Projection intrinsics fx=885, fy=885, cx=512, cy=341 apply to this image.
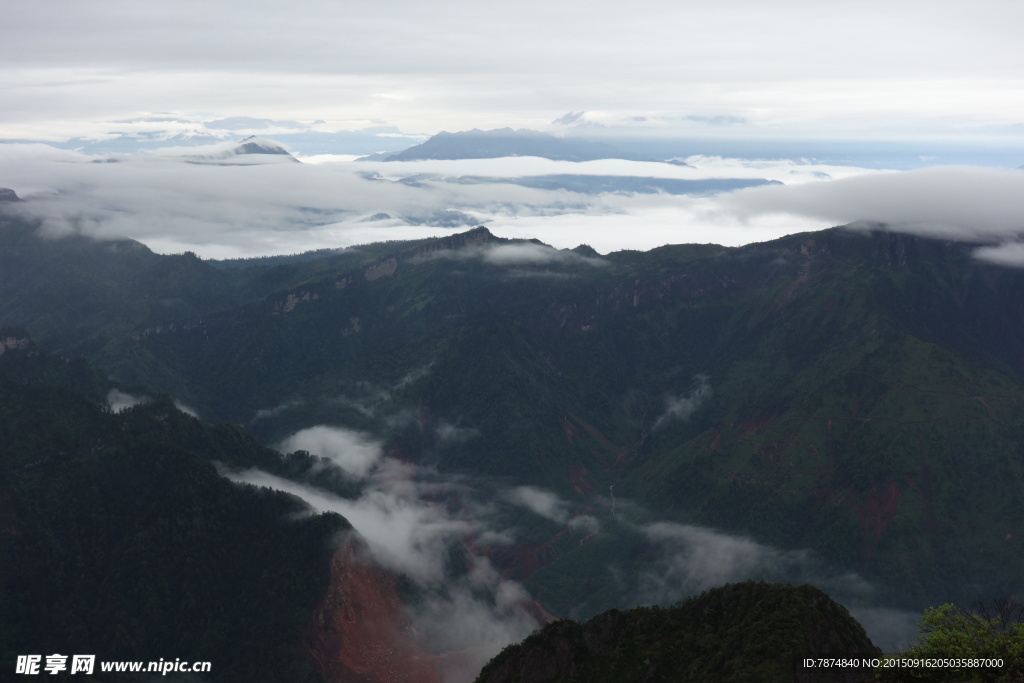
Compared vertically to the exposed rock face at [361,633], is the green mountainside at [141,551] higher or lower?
higher

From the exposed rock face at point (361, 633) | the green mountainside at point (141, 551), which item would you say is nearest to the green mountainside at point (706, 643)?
the exposed rock face at point (361, 633)

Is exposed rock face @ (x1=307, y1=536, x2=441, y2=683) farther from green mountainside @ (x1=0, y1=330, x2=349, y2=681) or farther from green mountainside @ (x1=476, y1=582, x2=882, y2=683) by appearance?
green mountainside @ (x1=476, y1=582, x2=882, y2=683)

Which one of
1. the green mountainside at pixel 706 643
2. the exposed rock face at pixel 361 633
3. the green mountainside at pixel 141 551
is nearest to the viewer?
the green mountainside at pixel 706 643

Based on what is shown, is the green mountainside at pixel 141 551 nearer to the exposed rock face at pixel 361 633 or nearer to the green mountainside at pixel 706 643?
the exposed rock face at pixel 361 633

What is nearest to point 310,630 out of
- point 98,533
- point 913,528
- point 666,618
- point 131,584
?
point 131,584

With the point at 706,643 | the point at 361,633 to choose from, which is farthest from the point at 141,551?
the point at 706,643

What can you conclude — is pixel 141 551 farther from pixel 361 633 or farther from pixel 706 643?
pixel 706 643
